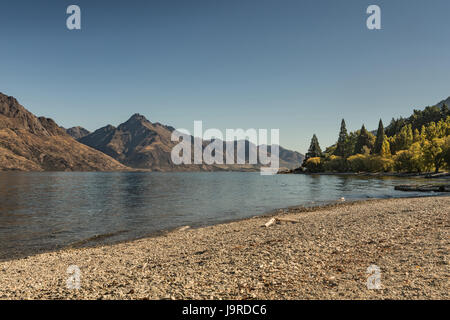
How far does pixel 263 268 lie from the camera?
11094 millimetres

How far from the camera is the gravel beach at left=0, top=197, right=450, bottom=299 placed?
8.79 metres

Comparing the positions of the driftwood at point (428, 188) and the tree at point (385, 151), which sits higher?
the tree at point (385, 151)

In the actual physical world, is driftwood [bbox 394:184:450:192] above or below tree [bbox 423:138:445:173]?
below

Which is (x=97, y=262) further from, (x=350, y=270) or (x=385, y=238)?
(x=385, y=238)

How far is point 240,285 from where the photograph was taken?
945 cm

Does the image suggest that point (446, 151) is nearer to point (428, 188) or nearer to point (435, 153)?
point (435, 153)

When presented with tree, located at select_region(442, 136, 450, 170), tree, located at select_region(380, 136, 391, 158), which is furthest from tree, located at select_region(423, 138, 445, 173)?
tree, located at select_region(380, 136, 391, 158)

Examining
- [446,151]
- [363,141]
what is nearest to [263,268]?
[446,151]

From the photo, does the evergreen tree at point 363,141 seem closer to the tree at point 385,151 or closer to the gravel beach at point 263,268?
the tree at point 385,151

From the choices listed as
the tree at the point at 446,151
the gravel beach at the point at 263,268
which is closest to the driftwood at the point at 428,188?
the gravel beach at the point at 263,268

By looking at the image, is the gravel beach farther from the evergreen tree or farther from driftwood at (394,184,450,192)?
the evergreen tree

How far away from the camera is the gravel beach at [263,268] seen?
879 centimetres
